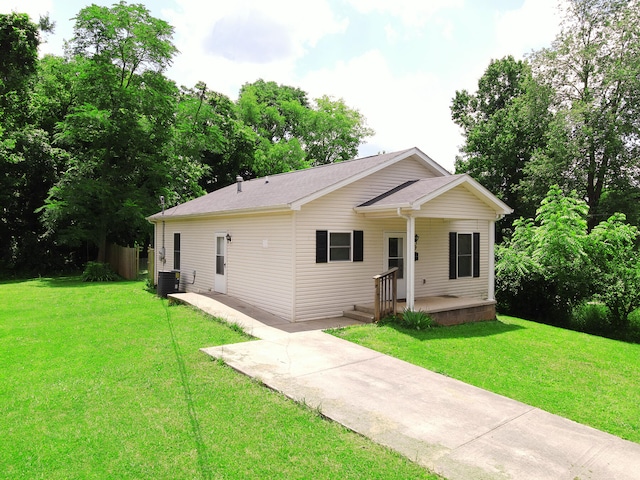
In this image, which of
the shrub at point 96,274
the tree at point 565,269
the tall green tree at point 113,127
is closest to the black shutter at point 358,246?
the tree at point 565,269

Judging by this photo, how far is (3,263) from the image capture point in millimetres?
22438

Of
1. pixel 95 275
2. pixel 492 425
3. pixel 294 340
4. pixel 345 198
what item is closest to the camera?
pixel 492 425

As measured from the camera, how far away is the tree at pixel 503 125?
23.5 metres

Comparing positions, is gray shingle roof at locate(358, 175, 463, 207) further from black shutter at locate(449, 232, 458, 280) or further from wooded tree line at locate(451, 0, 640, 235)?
wooded tree line at locate(451, 0, 640, 235)

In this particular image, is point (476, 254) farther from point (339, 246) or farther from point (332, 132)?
point (332, 132)

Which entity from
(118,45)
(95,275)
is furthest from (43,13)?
(95,275)

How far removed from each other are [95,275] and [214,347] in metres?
14.3

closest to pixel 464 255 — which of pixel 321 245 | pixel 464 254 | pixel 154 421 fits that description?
pixel 464 254

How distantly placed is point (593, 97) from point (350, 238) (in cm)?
1938

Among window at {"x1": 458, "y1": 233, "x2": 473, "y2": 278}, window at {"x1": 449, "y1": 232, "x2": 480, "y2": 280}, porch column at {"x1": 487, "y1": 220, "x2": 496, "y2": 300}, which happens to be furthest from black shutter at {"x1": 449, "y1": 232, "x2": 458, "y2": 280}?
porch column at {"x1": 487, "y1": 220, "x2": 496, "y2": 300}

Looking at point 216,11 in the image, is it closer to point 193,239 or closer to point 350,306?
point 193,239

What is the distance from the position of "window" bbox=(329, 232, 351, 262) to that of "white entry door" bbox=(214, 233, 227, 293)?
3624 mm

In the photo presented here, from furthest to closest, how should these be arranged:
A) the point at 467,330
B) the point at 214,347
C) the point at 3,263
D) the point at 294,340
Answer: the point at 3,263, the point at 467,330, the point at 294,340, the point at 214,347

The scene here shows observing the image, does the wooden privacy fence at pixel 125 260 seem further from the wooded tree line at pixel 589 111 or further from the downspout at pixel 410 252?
the wooded tree line at pixel 589 111
